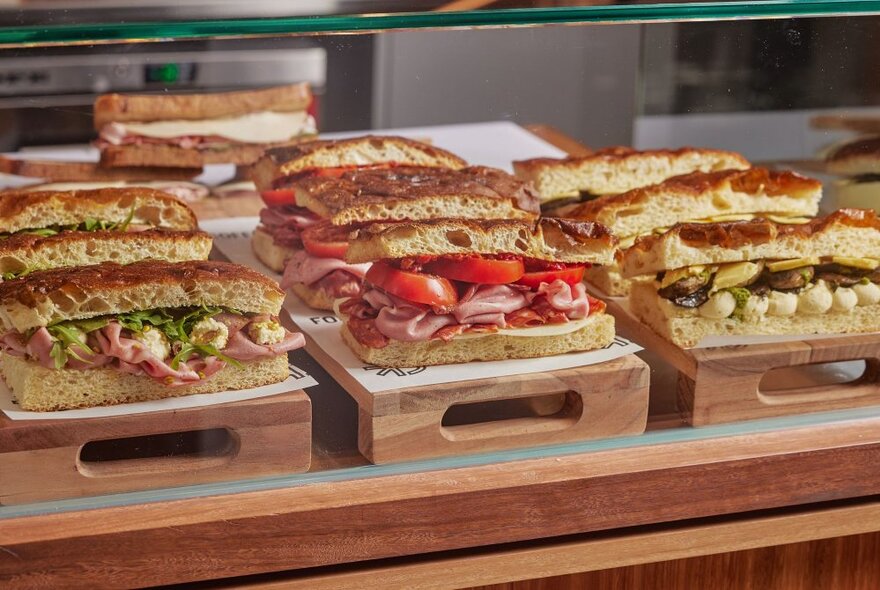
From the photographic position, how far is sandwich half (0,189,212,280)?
237 cm

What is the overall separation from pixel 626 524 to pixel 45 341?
3.52 feet

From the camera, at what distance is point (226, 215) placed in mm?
3229

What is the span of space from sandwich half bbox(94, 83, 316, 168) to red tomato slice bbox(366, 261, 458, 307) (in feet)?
3.56

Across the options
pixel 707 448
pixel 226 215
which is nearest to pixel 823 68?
pixel 707 448

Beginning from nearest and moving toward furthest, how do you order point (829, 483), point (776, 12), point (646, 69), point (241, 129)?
point (776, 12)
point (829, 483)
point (646, 69)
point (241, 129)

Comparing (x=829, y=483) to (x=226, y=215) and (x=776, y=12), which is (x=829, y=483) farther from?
(x=226, y=215)

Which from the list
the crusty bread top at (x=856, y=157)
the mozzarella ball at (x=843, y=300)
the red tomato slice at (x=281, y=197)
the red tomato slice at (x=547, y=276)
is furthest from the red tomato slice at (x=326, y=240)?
the crusty bread top at (x=856, y=157)

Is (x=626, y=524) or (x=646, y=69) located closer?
(x=626, y=524)

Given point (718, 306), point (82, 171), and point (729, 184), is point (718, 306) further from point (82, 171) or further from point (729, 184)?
point (82, 171)

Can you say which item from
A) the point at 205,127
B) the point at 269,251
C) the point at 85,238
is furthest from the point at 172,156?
the point at 85,238

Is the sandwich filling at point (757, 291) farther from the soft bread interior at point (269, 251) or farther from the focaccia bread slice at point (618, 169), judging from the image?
the soft bread interior at point (269, 251)

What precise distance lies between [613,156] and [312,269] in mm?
883

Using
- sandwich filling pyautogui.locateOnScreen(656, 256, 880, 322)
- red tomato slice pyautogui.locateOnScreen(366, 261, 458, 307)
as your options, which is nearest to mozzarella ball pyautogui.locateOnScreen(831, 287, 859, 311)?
sandwich filling pyautogui.locateOnScreen(656, 256, 880, 322)

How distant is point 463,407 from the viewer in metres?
2.42
